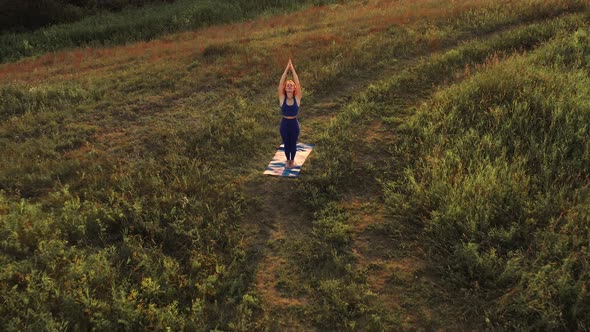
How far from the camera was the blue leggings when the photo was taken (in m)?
9.42

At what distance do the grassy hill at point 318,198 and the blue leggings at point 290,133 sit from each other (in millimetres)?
742

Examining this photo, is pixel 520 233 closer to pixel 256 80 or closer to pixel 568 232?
pixel 568 232

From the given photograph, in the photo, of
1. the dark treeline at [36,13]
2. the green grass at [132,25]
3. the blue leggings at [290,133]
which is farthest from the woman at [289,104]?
the dark treeline at [36,13]

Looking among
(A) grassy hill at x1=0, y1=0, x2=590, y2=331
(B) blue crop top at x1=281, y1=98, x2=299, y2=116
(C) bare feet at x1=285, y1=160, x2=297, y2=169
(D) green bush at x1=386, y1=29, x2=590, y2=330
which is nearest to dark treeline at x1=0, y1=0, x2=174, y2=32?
(A) grassy hill at x1=0, y1=0, x2=590, y2=331

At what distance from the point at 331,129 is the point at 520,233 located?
5.76 metres

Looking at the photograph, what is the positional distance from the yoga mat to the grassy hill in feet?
0.84

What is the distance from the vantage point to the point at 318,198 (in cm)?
902

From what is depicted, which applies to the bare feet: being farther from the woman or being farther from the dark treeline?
the dark treeline

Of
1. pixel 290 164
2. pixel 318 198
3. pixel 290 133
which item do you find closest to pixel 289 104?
pixel 290 133

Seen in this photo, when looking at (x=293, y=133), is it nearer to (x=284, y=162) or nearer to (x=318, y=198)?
(x=284, y=162)

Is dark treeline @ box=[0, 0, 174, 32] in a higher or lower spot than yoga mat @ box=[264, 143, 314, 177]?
higher

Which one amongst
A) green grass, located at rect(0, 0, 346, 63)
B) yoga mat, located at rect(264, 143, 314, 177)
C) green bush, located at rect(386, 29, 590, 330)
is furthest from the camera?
green grass, located at rect(0, 0, 346, 63)

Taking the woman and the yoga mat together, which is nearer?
the woman

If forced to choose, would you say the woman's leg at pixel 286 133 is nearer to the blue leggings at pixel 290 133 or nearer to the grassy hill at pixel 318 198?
the blue leggings at pixel 290 133
